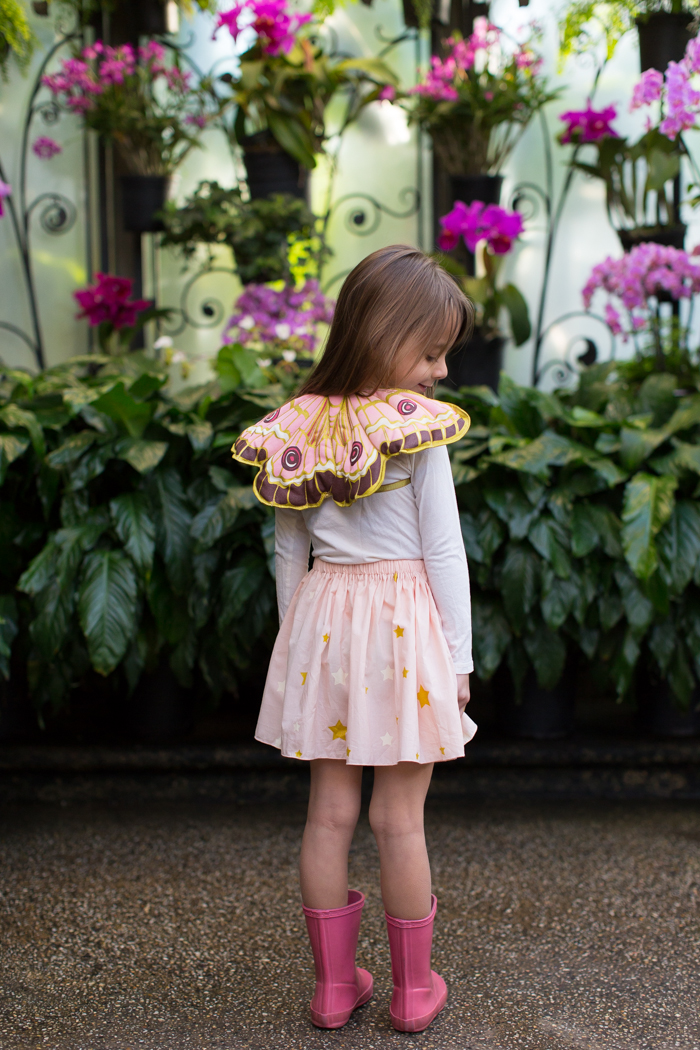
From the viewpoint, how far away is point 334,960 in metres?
1.44

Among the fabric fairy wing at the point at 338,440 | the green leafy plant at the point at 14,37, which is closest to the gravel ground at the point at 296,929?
the fabric fairy wing at the point at 338,440

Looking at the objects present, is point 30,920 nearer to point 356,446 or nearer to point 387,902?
point 387,902

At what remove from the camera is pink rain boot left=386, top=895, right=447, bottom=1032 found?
141 cm

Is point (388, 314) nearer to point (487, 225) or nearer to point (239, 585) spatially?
point (239, 585)

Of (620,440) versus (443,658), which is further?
(620,440)

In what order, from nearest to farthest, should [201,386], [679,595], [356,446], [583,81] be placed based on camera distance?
[356,446]
[679,595]
[201,386]
[583,81]

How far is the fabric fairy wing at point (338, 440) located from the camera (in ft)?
4.35

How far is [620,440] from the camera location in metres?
2.34

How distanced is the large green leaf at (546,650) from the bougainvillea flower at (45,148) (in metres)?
2.59

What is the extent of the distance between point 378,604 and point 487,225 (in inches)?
73.1

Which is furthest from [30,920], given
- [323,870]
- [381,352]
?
[381,352]

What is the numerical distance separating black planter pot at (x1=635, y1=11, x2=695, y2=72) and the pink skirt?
237 centimetres

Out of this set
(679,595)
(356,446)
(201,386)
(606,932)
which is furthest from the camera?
(201,386)

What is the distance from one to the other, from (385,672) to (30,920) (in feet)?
3.42
